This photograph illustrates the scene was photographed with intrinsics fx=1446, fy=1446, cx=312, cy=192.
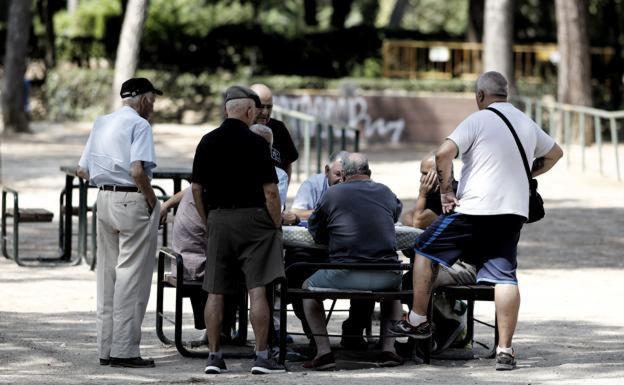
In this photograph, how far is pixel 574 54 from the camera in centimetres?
2758

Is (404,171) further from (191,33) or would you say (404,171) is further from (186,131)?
(191,33)

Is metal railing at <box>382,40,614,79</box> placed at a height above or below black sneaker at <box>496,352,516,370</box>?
above

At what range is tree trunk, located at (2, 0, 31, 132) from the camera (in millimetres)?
30406

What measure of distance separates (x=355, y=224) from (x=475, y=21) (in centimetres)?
2921

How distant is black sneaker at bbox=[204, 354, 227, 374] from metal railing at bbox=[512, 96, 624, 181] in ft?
44.5

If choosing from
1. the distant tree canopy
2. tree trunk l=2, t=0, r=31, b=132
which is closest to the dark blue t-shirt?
tree trunk l=2, t=0, r=31, b=132

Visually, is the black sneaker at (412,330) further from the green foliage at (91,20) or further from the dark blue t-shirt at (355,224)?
the green foliage at (91,20)

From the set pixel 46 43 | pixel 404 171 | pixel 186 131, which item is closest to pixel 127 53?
pixel 186 131

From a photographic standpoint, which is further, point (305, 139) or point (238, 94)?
point (305, 139)

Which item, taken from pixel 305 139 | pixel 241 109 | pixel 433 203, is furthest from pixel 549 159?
pixel 305 139

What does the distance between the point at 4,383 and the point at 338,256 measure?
6.68ft

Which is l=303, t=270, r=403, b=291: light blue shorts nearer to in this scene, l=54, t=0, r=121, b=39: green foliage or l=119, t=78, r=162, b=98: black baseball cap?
l=119, t=78, r=162, b=98: black baseball cap

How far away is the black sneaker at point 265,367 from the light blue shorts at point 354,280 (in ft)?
1.77

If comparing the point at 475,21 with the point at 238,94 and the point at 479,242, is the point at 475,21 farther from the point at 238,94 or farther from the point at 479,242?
the point at 238,94
